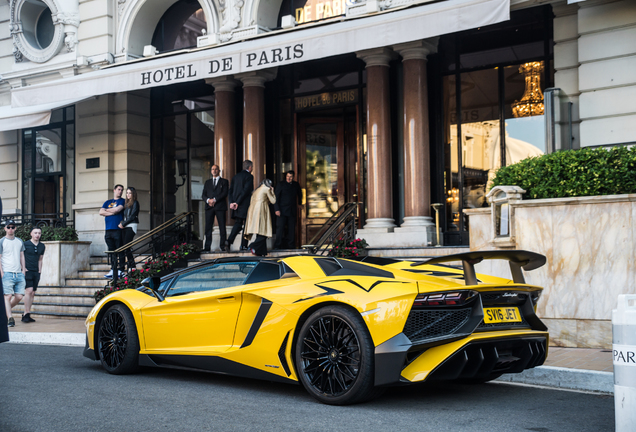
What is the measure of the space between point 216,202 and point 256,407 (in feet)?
31.7

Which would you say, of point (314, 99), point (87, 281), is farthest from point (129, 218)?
point (314, 99)

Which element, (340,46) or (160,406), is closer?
(160,406)

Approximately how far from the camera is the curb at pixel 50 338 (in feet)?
32.2

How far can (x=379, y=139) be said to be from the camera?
1338 cm

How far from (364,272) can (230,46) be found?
29.8ft

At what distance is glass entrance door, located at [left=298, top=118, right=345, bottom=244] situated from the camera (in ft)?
52.3

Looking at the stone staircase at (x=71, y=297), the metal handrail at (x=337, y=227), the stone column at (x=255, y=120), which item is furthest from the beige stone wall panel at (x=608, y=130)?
the stone staircase at (x=71, y=297)

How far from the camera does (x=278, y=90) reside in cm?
1644

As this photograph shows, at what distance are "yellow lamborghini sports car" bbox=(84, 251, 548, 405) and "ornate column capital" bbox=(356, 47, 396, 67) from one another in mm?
8170

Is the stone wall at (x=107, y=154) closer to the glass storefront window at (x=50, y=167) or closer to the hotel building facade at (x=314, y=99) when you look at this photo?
the hotel building facade at (x=314, y=99)

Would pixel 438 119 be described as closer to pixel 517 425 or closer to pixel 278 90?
pixel 278 90

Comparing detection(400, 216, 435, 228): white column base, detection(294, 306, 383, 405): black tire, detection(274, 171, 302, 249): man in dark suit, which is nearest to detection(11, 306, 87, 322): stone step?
detection(274, 171, 302, 249): man in dark suit

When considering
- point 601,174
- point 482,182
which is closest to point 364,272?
point 601,174

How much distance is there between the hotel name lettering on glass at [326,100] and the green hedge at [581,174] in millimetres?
7127
